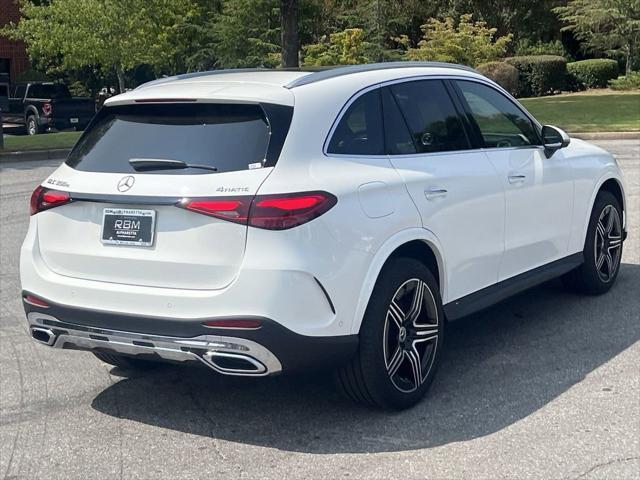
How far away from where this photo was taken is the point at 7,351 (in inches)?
246

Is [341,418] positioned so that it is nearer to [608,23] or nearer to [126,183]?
[126,183]

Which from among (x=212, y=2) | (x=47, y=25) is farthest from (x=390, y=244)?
(x=212, y=2)

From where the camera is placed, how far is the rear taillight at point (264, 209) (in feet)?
14.3

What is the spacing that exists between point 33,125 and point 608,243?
25367mm

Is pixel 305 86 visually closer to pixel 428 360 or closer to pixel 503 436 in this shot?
pixel 428 360

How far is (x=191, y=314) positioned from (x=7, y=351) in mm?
2361

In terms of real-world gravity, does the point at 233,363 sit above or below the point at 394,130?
below

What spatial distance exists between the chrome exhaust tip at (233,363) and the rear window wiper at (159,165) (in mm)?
887

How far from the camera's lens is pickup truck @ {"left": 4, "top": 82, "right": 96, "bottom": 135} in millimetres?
29219

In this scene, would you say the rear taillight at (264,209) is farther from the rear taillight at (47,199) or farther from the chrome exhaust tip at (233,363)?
the rear taillight at (47,199)

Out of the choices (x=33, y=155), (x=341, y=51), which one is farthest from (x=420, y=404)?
(x=341, y=51)

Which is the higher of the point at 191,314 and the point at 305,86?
the point at 305,86

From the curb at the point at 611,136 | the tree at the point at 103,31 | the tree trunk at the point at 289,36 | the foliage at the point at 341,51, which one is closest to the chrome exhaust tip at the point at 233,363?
the curb at the point at 611,136

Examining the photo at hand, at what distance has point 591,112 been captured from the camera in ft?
86.1
